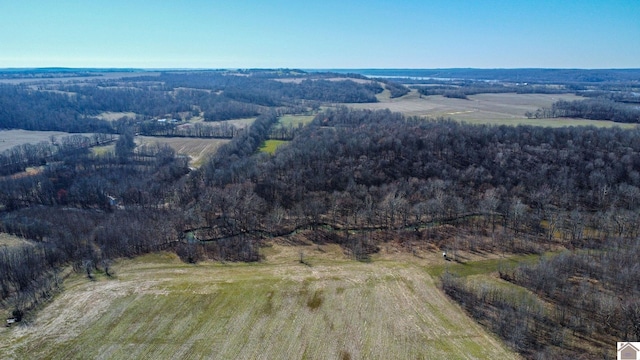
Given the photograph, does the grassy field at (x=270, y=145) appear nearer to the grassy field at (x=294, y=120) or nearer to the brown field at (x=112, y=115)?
the grassy field at (x=294, y=120)

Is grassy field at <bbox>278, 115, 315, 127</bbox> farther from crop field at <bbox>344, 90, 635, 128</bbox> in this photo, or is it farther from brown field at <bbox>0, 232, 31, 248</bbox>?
brown field at <bbox>0, 232, 31, 248</bbox>

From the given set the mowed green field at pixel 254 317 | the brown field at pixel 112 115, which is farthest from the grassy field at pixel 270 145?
the brown field at pixel 112 115

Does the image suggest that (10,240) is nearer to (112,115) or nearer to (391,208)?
(391,208)

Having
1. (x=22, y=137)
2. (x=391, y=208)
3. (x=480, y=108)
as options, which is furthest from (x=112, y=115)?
(x=480, y=108)

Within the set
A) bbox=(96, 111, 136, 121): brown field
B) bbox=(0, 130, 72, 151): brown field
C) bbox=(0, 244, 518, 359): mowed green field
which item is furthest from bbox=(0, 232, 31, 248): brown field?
bbox=(96, 111, 136, 121): brown field

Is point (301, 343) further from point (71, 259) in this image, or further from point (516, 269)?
point (71, 259)

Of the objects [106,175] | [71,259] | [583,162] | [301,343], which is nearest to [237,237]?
[71,259]
